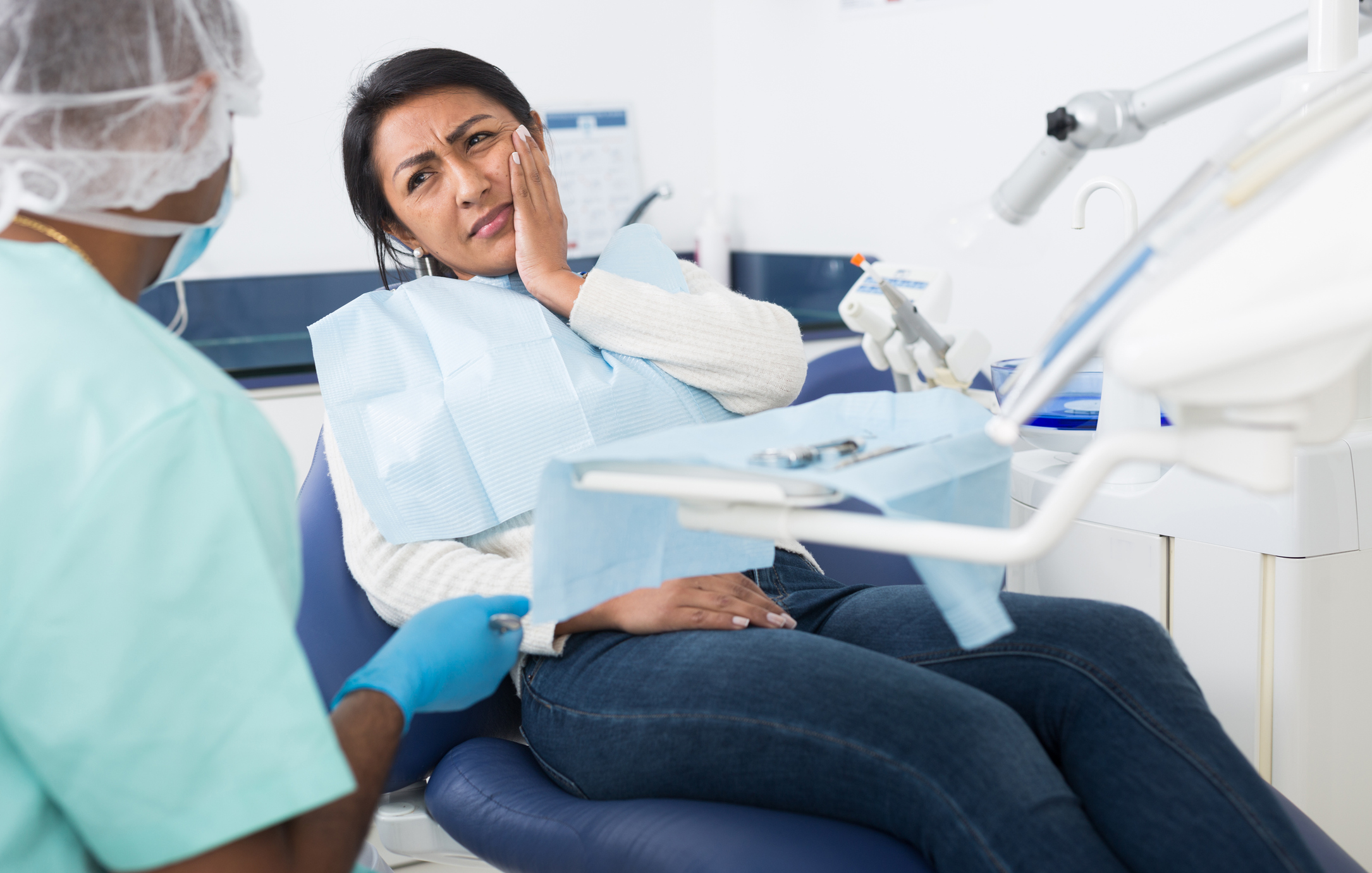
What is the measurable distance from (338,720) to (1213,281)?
65 cm

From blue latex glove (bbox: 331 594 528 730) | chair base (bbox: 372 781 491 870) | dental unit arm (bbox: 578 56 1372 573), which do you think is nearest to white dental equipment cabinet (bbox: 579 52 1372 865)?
dental unit arm (bbox: 578 56 1372 573)

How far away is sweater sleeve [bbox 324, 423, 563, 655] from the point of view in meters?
1.14

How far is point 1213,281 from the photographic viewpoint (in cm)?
54

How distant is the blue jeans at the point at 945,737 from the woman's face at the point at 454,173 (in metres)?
0.60

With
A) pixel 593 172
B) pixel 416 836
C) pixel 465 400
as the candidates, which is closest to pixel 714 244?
Result: pixel 593 172

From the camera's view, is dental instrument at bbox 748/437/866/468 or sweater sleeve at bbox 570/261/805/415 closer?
dental instrument at bbox 748/437/866/468

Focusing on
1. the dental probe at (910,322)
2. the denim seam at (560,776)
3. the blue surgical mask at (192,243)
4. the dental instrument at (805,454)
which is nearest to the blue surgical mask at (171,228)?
the blue surgical mask at (192,243)

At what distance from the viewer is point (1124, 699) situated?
92 cm

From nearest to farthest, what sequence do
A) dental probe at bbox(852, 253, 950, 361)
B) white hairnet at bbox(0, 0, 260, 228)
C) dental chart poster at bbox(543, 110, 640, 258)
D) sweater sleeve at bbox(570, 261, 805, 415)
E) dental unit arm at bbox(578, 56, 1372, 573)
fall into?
dental unit arm at bbox(578, 56, 1372, 573), white hairnet at bbox(0, 0, 260, 228), sweater sleeve at bbox(570, 261, 805, 415), dental probe at bbox(852, 253, 950, 361), dental chart poster at bbox(543, 110, 640, 258)

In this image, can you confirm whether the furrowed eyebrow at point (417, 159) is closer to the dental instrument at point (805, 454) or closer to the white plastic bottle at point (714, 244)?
the dental instrument at point (805, 454)

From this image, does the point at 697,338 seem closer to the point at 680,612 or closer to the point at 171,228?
the point at 680,612

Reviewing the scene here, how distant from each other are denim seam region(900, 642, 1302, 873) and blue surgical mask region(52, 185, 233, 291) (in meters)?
0.76

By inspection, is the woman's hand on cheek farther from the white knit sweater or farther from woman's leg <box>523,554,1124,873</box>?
woman's leg <box>523,554,1124,873</box>

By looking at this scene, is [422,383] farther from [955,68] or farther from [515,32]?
[515,32]
